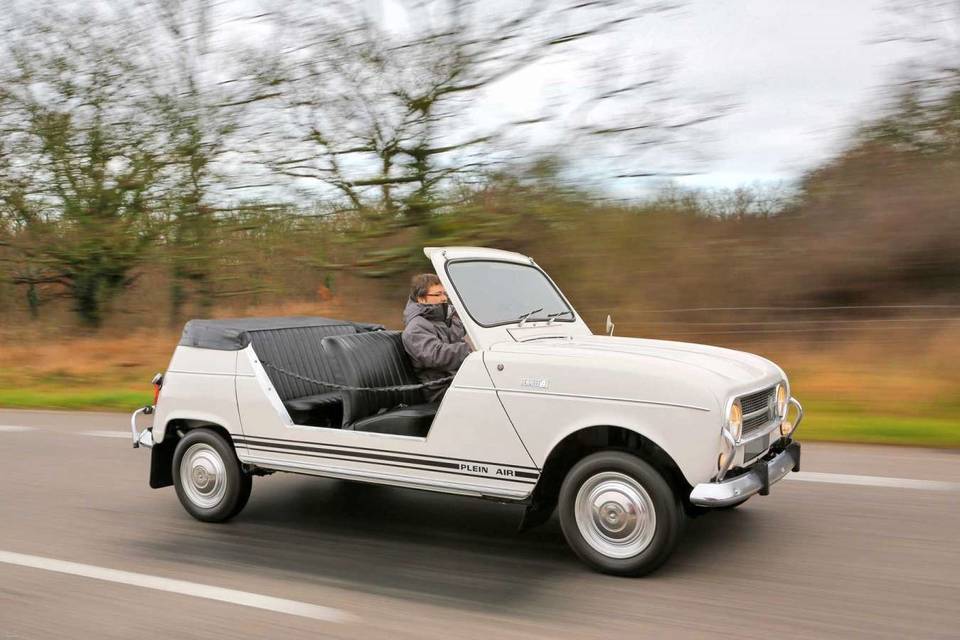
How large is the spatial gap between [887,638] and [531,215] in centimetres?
917

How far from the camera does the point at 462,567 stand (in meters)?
4.55

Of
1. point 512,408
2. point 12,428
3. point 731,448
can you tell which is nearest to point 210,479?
point 512,408

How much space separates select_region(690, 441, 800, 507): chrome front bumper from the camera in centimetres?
399

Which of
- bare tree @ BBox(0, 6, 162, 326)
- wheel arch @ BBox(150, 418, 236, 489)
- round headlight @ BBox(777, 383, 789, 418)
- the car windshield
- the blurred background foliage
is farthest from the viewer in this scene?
bare tree @ BBox(0, 6, 162, 326)

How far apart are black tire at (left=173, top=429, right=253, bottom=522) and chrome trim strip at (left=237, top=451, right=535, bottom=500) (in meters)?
0.17

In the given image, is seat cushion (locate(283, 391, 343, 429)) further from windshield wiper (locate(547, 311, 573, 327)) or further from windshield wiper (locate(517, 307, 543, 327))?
windshield wiper (locate(547, 311, 573, 327))

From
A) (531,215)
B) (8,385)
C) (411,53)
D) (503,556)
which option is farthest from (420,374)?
(8,385)

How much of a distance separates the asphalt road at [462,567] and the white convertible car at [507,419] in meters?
0.32

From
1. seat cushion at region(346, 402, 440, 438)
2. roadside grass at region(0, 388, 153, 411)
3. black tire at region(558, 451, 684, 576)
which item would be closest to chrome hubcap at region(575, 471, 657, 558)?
black tire at region(558, 451, 684, 576)

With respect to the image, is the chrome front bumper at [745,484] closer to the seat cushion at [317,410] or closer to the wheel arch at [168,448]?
the seat cushion at [317,410]

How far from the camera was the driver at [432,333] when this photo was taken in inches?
207

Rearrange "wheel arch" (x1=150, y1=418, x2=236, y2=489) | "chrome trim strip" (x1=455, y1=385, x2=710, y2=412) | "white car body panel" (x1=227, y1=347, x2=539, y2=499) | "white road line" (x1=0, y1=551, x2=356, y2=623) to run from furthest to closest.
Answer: "wheel arch" (x1=150, y1=418, x2=236, y2=489) < "white car body panel" (x1=227, y1=347, x2=539, y2=499) < "chrome trim strip" (x1=455, y1=385, x2=710, y2=412) < "white road line" (x1=0, y1=551, x2=356, y2=623)

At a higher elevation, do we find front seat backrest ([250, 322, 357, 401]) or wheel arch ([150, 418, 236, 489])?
front seat backrest ([250, 322, 357, 401])

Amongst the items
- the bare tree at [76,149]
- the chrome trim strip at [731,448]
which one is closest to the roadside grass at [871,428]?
the chrome trim strip at [731,448]
